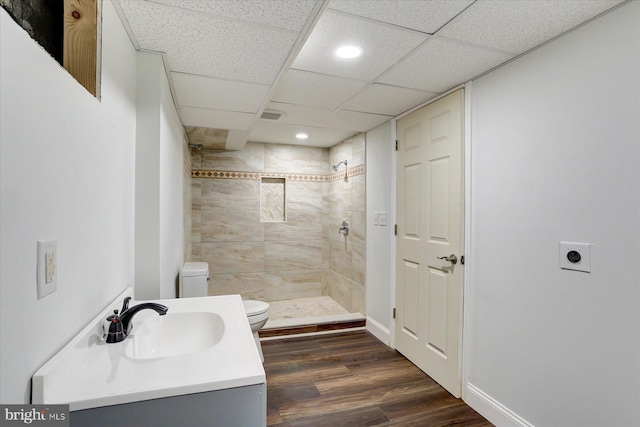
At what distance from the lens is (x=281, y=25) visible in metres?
1.29

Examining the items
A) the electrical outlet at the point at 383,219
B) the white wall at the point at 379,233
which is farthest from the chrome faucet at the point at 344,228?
the electrical outlet at the point at 383,219

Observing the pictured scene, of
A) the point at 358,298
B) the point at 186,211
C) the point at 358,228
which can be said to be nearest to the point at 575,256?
the point at 358,228

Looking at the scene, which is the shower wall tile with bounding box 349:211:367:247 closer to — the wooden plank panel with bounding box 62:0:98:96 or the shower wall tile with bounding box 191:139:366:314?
the shower wall tile with bounding box 191:139:366:314

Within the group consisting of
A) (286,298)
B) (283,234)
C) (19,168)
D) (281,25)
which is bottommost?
(286,298)

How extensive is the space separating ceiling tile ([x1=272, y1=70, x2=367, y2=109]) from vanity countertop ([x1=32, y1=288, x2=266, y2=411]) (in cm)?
159

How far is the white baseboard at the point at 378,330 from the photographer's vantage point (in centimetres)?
293

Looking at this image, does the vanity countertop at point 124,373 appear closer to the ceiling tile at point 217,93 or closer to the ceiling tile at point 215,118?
the ceiling tile at point 217,93

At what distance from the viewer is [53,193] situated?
0.79 metres

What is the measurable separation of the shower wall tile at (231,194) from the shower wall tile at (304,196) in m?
0.45

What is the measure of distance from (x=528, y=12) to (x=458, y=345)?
6.13 feet

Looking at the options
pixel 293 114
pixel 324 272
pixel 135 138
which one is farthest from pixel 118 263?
pixel 324 272

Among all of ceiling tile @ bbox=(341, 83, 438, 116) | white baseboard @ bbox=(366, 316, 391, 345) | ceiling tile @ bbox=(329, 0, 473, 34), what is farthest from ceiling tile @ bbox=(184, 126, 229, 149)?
white baseboard @ bbox=(366, 316, 391, 345)

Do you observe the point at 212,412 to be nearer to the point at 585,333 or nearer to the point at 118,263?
the point at 118,263

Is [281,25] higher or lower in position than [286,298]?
higher
